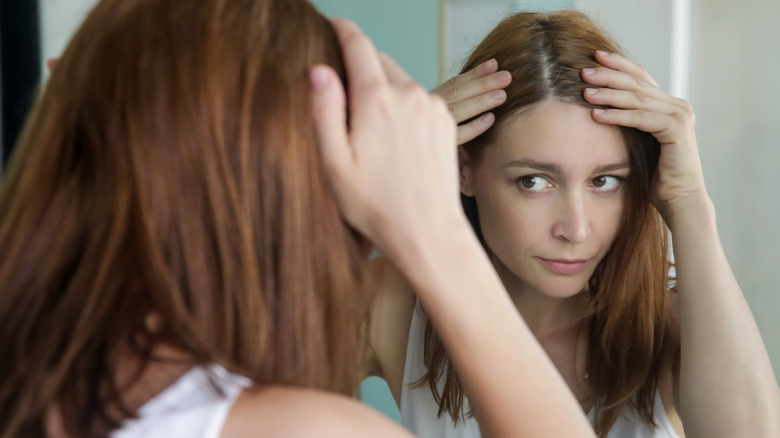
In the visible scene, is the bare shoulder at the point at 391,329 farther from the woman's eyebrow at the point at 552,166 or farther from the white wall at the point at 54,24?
the white wall at the point at 54,24

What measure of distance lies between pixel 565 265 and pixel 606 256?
0.13m

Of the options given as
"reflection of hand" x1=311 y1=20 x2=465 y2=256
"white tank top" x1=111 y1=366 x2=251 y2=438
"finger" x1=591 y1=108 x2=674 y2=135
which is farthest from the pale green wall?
"white tank top" x1=111 y1=366 x2=251 y2=438

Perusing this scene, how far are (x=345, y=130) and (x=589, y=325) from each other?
2.44ft

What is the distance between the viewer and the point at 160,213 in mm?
444

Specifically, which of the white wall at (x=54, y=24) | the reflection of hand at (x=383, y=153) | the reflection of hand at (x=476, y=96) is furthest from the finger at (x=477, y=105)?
the white wall at (x=54, y=24)

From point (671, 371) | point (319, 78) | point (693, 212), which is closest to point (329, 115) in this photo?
point (319, 78)

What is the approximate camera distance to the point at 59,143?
0.47 meters

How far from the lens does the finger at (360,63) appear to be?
1.67 ft

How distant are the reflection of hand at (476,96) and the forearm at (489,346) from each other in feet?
1.52

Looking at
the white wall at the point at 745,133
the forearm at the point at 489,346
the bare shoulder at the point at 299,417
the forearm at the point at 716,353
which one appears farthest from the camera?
the white wall at the point at 745,133

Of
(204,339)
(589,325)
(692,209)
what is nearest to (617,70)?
(692,209)

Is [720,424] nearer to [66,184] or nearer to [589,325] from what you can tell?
[589,325]

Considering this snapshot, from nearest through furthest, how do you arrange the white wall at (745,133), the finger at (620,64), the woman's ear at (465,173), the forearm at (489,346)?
the forearm at (489,346) → the finger at (620,64) → the woman's ear at (465,173) → the white wall at (745,133)

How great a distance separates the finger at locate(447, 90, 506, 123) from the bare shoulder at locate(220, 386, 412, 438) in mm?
589
